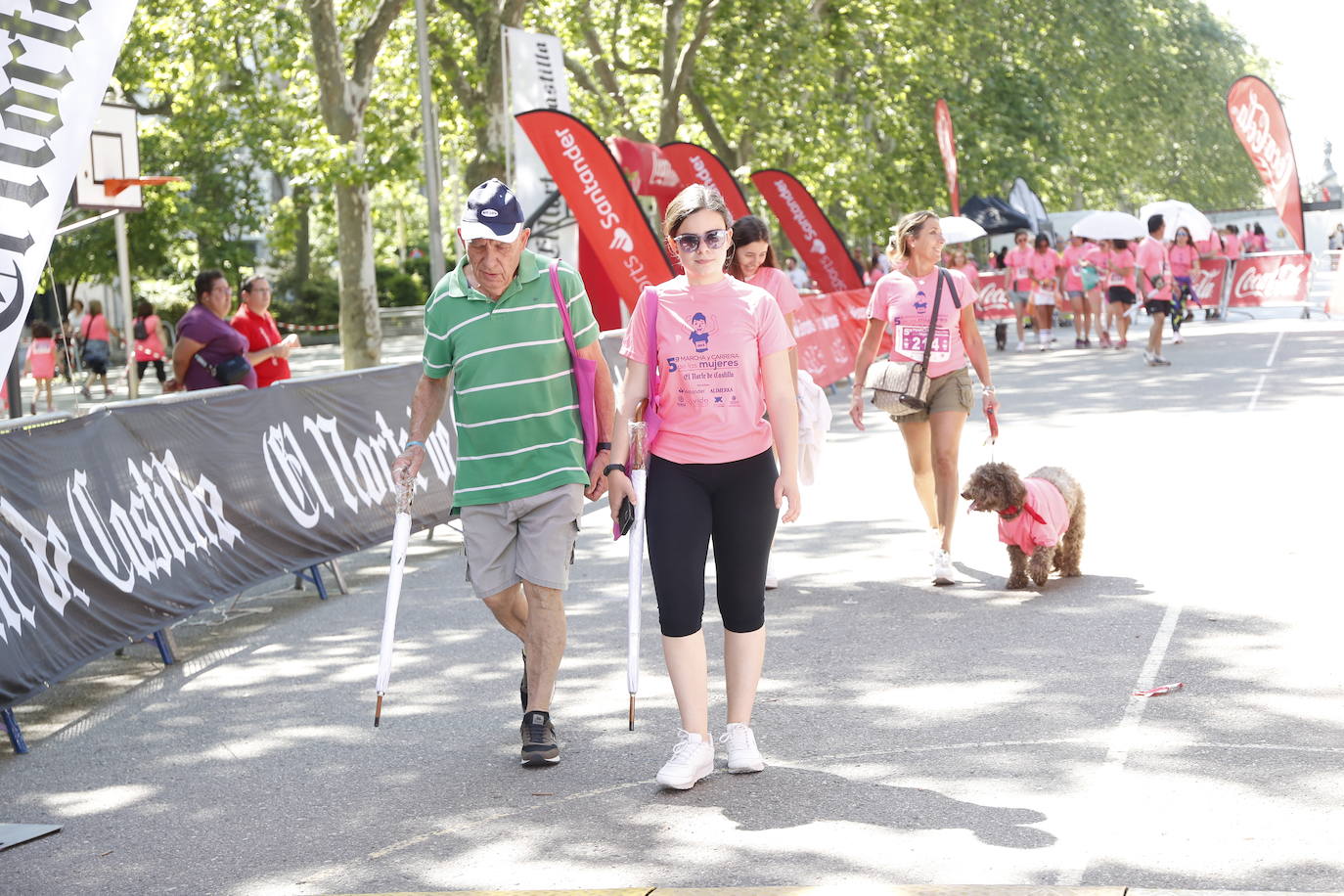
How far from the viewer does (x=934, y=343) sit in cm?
853

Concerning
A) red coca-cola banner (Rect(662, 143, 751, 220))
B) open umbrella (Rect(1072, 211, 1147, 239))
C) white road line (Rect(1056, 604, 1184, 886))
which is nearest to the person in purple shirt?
white road line (Rect(1056, 604, 1184, 886))

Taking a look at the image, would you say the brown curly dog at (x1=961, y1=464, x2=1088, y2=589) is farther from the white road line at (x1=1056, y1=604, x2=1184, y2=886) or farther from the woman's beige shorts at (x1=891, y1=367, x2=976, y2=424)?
the white road line at (x1=1056, y1=604, x2=1184, y2=886)

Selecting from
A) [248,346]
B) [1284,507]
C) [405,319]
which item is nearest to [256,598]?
[248,346]

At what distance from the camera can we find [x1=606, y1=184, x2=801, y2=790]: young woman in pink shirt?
5453mm

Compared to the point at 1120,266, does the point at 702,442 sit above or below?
below

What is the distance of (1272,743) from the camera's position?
5.59m

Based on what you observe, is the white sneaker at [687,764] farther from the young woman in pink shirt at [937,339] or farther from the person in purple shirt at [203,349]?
the person in purple shirt at [203,349]

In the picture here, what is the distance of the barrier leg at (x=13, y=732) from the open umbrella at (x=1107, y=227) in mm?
22996

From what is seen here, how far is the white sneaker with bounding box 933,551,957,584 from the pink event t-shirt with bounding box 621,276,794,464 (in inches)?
135

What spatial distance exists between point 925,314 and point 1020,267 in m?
18.4

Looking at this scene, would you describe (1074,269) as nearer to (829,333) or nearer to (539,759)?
(829,333)

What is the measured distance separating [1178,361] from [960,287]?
45.8 ft

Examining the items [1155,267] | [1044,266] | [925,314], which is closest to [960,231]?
[1155,267]

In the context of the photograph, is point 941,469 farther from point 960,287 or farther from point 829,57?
point 829,57
